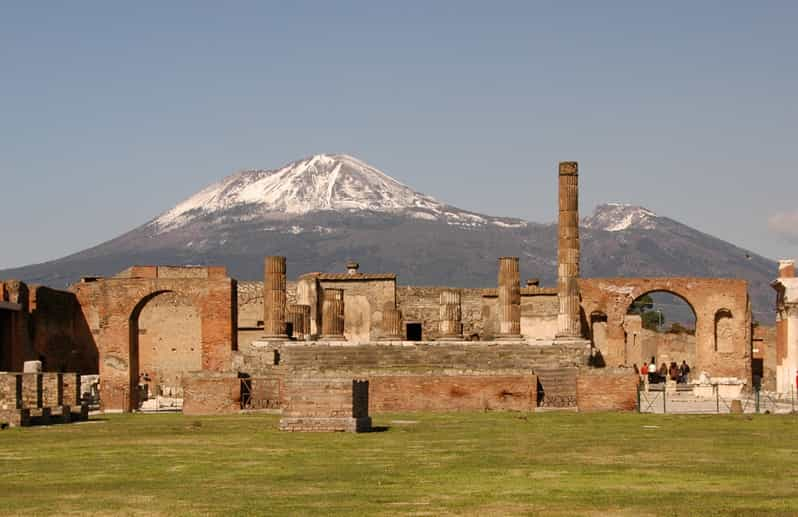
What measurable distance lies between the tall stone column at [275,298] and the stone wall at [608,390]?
42.7 feet

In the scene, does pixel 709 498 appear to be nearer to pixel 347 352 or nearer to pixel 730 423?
pixel 730 423

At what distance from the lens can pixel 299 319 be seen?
53.5 metres

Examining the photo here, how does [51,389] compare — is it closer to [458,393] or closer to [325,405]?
[458,393]

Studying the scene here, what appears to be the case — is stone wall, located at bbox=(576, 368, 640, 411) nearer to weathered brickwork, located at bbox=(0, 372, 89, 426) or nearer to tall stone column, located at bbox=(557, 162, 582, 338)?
tall stone column, located at bbox=(557, 162, 582, 338)

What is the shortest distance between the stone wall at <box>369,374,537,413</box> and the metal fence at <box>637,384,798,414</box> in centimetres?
285

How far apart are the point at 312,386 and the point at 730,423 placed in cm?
848

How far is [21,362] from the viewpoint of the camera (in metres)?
51.9

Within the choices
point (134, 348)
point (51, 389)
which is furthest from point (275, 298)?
point (51, 389)

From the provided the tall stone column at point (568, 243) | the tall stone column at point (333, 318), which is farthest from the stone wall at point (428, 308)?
the tall stone column at point (568, 243)

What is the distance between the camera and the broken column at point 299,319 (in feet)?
173

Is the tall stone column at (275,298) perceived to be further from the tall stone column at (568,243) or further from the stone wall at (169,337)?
the stone wall at (169,337)

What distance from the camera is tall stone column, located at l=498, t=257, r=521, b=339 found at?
4938 cm

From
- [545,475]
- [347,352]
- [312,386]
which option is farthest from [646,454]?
[347,352]

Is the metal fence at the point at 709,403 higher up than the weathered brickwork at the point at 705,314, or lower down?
lower down
